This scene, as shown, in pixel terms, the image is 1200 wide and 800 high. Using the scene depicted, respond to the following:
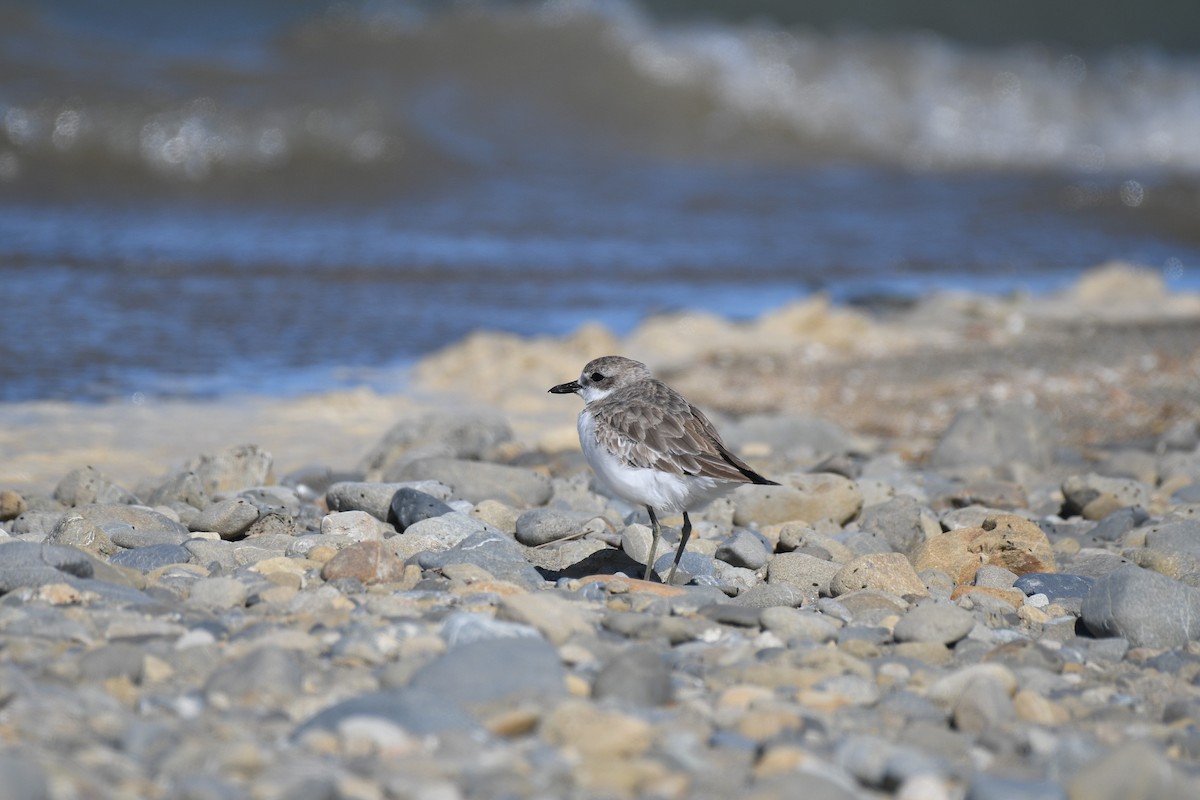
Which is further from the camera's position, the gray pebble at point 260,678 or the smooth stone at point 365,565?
the smooth stone at point 365,565

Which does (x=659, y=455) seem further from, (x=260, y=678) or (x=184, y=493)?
(x=184, y=493)

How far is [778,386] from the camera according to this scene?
28.0 feet

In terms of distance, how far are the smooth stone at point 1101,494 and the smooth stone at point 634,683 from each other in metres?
3.14

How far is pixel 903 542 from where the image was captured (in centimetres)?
531

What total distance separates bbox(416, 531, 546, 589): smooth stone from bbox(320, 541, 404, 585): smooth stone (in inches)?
6.7

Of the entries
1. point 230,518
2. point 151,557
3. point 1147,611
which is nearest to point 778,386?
point 230,518

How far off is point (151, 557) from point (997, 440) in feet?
14.2

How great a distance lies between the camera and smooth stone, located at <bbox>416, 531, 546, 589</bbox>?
14.6 feet

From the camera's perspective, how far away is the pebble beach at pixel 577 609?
294cm

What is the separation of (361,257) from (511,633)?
387 inches

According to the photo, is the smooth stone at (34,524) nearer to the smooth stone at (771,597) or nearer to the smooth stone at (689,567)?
the smooth stone at (689,567)

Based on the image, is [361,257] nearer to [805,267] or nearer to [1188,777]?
[805,267]

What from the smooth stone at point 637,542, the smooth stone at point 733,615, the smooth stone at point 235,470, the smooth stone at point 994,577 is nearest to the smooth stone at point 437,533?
the smooth stone at point 637,542

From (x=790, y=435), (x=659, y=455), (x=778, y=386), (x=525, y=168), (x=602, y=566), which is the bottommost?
(x=602, y=566)
